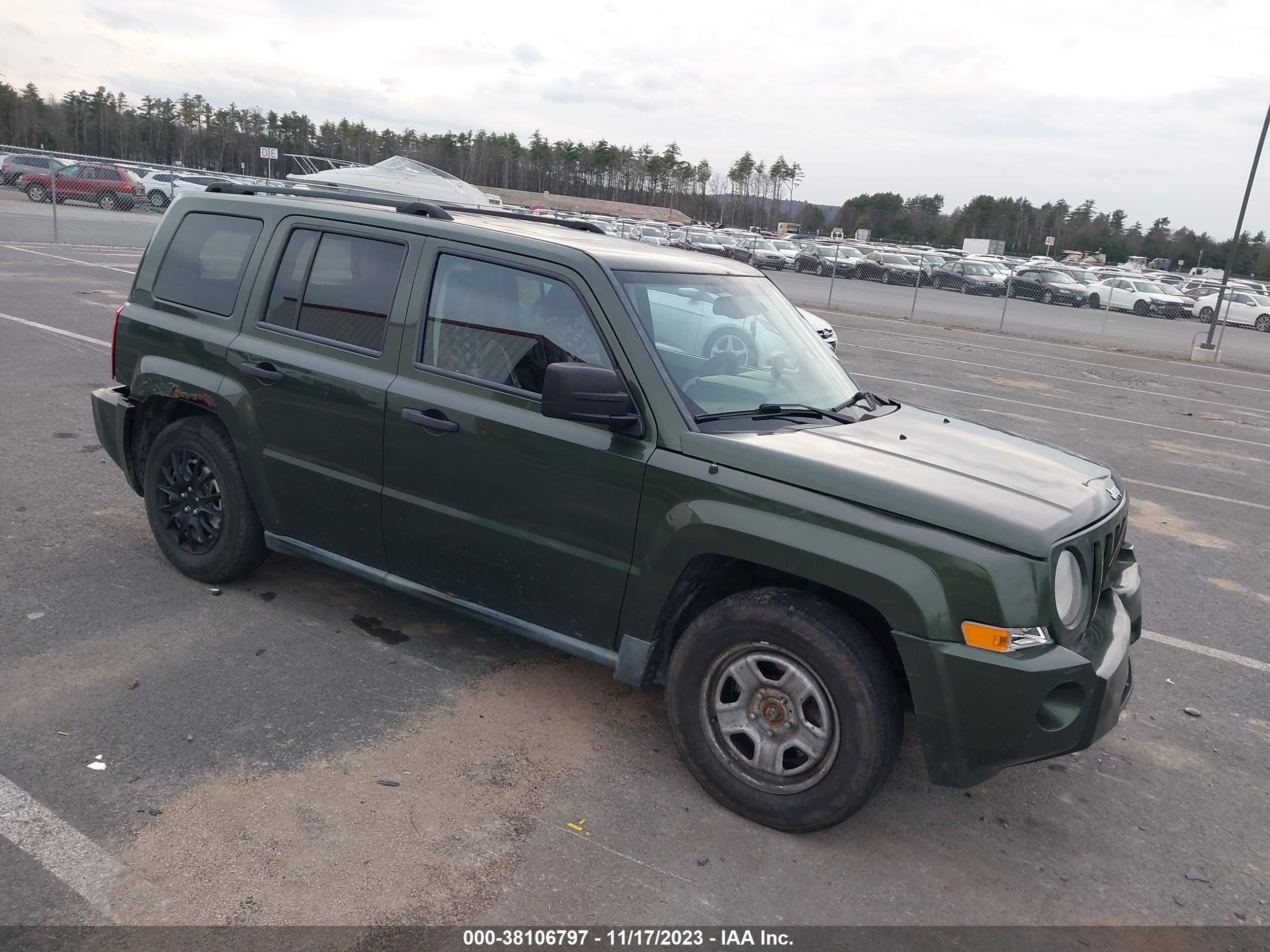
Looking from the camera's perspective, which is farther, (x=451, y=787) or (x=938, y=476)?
(x=451, y=787)

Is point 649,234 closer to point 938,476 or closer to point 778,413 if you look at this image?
point 778,413

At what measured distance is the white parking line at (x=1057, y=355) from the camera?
17891 mm

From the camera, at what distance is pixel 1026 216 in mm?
112000

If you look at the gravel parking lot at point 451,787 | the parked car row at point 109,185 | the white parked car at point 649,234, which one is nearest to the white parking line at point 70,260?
the parked car row at point 109,185

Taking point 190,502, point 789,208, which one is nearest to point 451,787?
point 190,502

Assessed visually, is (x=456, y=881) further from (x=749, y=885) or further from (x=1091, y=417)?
(x=1091, y=417)

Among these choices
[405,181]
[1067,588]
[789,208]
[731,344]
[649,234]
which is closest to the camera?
[1067,588]

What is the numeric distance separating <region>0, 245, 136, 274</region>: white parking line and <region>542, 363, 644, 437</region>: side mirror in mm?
16721

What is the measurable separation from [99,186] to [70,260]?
61.8 feet

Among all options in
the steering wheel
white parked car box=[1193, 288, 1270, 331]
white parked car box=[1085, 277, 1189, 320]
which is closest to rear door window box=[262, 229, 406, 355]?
the steering wheel

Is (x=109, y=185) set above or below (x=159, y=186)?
below

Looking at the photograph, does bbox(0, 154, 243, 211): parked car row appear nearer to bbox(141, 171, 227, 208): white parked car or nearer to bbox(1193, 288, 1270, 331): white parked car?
bbox(141, 171, 227, 208): white parked car

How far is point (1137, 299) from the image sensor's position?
116ft

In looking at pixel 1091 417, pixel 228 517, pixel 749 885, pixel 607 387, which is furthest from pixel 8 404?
pixel 1091 417
